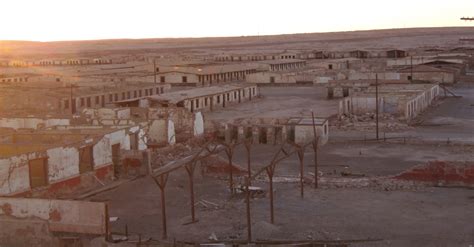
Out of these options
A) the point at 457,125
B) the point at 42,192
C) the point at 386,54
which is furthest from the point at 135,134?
the point at 386,54

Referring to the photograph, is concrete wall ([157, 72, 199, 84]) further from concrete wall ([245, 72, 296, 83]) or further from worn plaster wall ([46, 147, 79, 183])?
worn plaster wall ([46, 147, 79, 183])

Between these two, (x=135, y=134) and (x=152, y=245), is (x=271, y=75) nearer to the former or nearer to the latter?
(x=135, y=134)

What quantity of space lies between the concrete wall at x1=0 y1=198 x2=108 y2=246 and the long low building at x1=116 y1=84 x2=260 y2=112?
93.4 feet

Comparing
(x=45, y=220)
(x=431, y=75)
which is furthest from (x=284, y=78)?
(x=45, y=220)

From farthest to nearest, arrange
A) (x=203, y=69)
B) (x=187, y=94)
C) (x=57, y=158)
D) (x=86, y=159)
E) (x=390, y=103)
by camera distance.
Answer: (x=203, y=69) < (x=187, y=94) < (x=390, y=103) < (x=86, y=159) < (x=57, y=158)

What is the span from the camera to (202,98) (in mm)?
50844

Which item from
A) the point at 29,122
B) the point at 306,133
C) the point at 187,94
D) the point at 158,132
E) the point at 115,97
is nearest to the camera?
the point at 29,122

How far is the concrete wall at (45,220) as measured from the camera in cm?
1705

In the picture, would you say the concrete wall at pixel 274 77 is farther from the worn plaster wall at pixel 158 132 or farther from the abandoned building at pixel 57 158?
the abandoned building at pixel 57 158

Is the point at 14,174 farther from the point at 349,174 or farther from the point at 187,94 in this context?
the point at 187,94

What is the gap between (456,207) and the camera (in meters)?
21.3

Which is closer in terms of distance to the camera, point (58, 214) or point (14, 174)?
point (58, 214)

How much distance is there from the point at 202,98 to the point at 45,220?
3368 cm

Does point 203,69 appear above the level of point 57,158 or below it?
above
